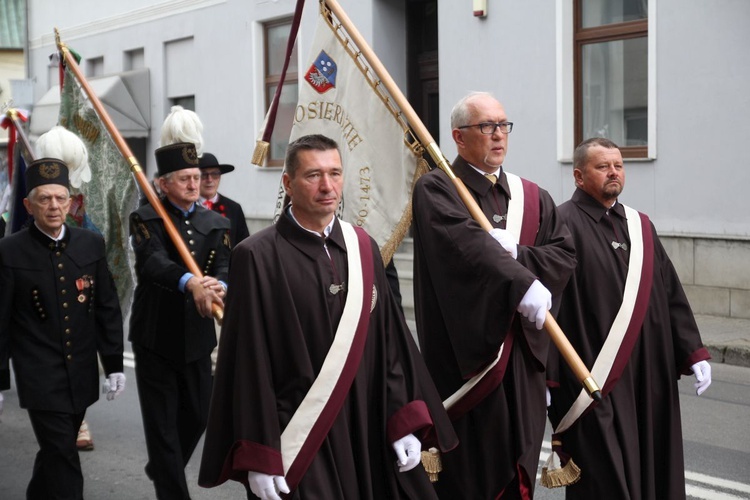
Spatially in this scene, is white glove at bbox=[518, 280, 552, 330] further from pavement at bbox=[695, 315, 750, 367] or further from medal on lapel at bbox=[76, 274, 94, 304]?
pavement at bbox=[695, 315, 750, 367]

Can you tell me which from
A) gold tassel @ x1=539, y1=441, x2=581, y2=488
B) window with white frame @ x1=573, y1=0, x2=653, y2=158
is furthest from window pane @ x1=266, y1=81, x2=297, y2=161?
gold tassel @ x1=539, y1=441, x2=581, y2=488

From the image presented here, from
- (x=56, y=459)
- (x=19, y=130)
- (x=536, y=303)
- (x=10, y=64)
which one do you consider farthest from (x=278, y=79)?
(x=536, y=303)

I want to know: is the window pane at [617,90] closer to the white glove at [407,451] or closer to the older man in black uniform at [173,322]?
the older man in black uniform at [173,322]

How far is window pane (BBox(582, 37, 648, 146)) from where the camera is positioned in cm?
1284

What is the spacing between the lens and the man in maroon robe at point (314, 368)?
3.63 metres

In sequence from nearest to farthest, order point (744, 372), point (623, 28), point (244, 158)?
point (744, 372) < point (623, 28) < point (244, 158)

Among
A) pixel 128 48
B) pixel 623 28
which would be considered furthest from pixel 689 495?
pixel 128 48

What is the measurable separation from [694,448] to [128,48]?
1691cm

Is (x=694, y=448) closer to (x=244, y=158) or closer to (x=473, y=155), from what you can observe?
(x=473, y=155)

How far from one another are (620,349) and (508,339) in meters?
0.62

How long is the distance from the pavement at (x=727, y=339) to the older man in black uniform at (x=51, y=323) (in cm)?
607

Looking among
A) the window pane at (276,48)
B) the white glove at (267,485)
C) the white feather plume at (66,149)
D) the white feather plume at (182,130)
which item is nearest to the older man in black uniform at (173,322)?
the white feather plume at (182,130)

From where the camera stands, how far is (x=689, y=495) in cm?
580

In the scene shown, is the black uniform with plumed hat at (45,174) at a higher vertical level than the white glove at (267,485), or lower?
higher
